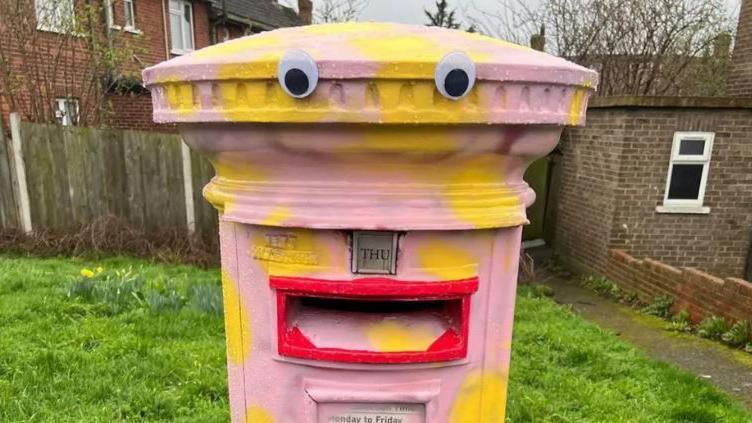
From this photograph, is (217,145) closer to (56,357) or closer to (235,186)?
(235,186)

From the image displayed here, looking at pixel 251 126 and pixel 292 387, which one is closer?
pixel 251 126

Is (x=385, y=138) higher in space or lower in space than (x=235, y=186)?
higher

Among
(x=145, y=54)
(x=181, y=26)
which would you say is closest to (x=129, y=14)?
(x=145, y=54)

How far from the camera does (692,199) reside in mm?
7090

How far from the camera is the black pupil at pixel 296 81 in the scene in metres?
1.02

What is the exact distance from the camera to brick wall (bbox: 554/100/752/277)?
683 cm

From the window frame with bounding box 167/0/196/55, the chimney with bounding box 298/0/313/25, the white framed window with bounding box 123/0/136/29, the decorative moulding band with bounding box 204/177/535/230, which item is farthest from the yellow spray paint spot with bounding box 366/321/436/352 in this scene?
the chimney with bounding box 298/0/313/25

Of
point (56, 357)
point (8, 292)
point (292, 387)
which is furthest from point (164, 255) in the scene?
point (292, 387)

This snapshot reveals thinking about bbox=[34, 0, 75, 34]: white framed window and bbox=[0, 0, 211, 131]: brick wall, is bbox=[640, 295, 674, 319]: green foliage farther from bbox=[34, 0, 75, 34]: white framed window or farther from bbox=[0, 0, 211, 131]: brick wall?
bbox=[34, 0, 75, 34]: white framed window

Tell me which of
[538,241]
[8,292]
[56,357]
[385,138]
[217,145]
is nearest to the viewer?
[385,138]

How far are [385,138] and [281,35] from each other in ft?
1.18

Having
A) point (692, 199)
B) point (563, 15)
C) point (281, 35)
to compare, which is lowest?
point (692, 199)

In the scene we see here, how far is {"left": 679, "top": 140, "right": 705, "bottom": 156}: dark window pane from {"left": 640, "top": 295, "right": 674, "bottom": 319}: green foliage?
1.90 metres

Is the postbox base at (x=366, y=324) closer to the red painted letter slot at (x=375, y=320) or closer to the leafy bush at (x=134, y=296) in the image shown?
the red painted letter slot at (x=375, y=320)
